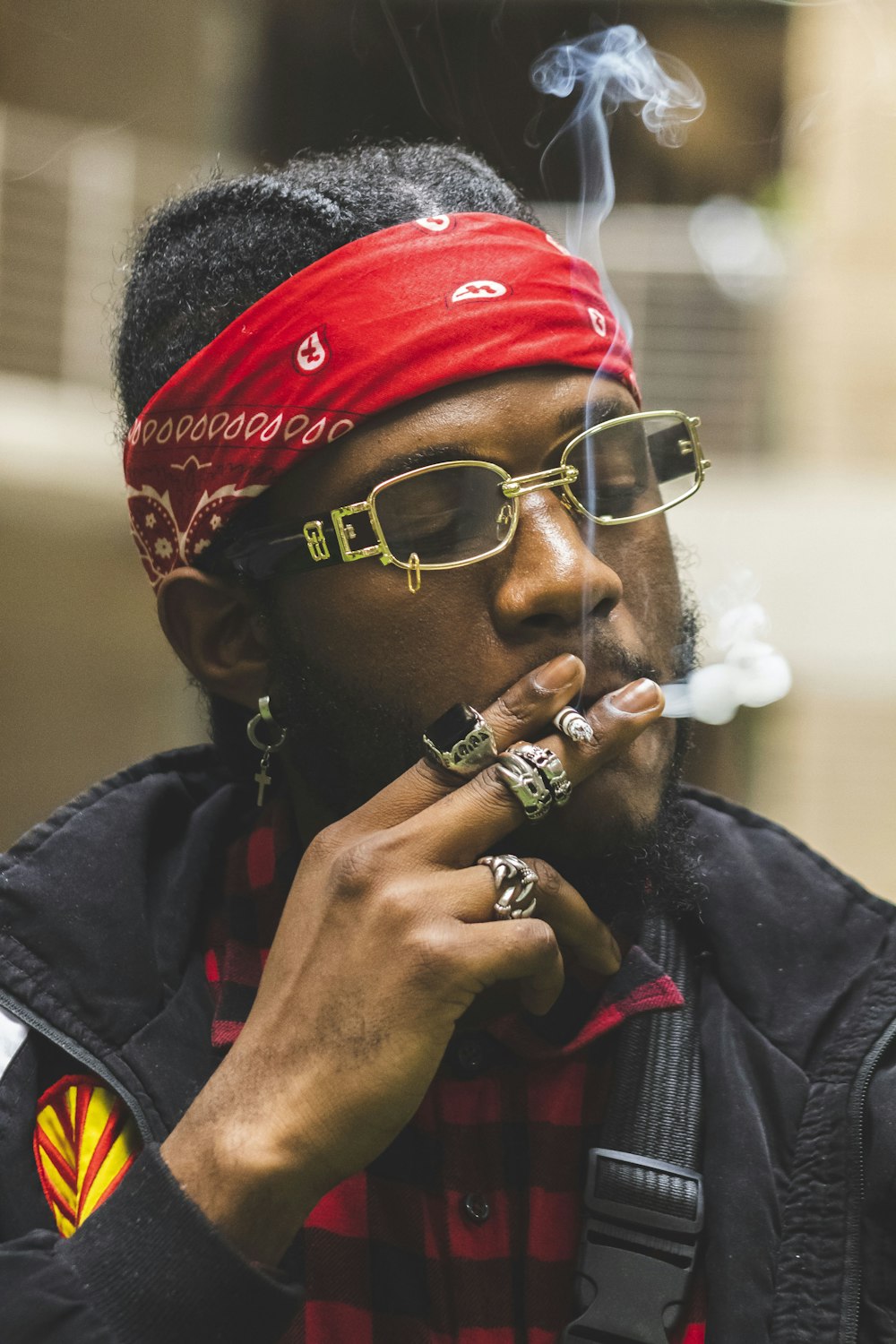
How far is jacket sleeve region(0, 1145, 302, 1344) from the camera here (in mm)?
1364

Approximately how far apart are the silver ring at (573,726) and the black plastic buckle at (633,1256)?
0.56 m

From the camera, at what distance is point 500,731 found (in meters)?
1.64

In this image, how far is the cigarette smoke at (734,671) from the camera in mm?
1992

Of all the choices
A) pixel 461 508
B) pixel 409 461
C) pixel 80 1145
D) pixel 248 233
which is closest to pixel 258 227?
pixel 248 233

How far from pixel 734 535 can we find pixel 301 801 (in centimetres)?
198

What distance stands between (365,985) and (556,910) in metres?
0.31

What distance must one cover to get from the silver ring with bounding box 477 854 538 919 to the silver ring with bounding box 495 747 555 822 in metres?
0.06

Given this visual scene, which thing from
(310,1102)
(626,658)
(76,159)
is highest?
(76,159)

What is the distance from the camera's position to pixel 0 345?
9.21 ft

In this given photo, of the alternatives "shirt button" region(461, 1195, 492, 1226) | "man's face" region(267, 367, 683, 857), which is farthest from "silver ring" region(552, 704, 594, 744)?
"shirt button" region(461, 1195, 492, 1226)

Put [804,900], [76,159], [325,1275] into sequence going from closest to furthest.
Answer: [325,1275] < [804,900] < [76,159]

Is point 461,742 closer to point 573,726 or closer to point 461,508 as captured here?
point 573,726

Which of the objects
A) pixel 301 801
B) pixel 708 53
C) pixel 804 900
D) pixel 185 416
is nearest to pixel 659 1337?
pixel 804 900

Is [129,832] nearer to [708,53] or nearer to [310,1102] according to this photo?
[310,1102]
